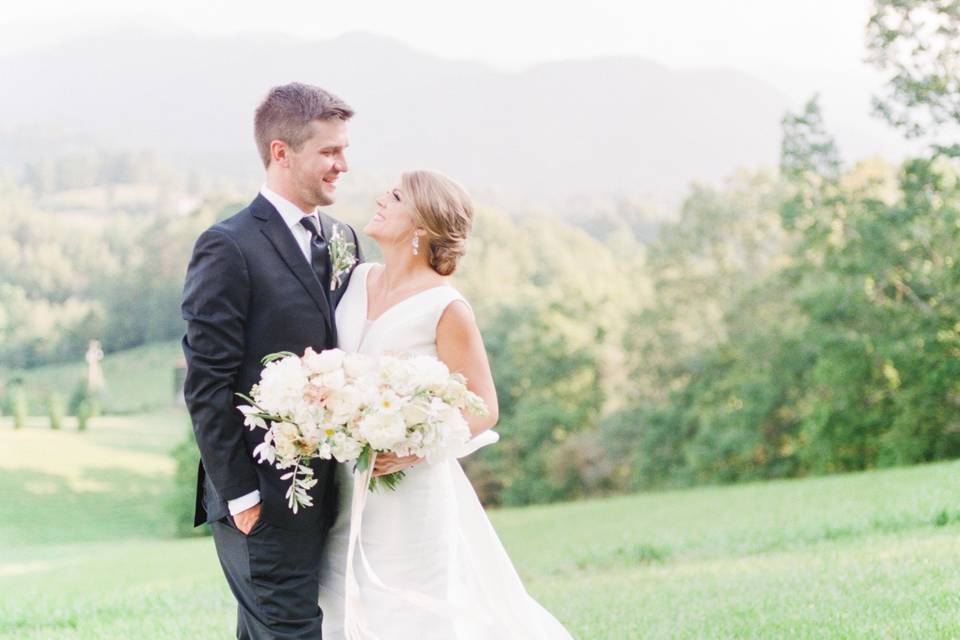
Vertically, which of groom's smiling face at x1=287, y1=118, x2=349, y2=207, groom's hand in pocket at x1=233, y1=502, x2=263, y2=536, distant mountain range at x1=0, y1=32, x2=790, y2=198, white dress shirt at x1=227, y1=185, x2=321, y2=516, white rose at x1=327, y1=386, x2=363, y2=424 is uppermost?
distant mountain range at x1=0, y1=32, x2=790, y2=198

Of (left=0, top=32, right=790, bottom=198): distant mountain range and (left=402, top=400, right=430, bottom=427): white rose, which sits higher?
(left=0, top=32, right=790, bottom=198): distant mountain range

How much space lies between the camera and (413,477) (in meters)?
3.99

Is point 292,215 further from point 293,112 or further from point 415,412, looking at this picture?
point 415,412

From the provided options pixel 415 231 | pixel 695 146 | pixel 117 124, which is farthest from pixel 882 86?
pixel 695 146

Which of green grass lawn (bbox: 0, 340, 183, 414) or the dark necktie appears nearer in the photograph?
the dark necktie

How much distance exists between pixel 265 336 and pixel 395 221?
0.68 meters

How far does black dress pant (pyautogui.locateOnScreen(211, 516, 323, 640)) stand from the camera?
3789mm

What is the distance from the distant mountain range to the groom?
61450 mm

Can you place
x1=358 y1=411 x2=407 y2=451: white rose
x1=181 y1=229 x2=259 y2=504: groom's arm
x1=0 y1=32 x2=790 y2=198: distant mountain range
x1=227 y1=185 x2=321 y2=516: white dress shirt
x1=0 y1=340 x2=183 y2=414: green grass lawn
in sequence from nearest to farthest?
x1=358 y1=411 x2=407 y2=451: white rose, x1=181 y1=229 x2=259 y2=504: groom's arm, x1=227 y1=185 x2=321 y2=516: white dress shirt, x1=0 y1=340 x2=183 y2=414: green grass lawn, x1=0 y1=32 x2=790 y2=198: distant mountain range

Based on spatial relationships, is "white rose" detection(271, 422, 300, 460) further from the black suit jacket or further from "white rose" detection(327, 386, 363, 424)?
the black suit jacket

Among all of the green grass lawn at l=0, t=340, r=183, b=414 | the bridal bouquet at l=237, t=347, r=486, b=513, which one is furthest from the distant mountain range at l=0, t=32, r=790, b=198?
the bridal bouquet at l=237, t=347, r=486, b=513

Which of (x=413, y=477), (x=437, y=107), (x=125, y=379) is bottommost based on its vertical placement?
(x=125, y=379)

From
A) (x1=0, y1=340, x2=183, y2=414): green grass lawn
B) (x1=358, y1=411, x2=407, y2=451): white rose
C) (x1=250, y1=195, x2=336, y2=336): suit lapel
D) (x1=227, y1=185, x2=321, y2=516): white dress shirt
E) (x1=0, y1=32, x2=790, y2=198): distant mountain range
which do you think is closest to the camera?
(x1=358, y1=411, x2=407, y2=451): white rose

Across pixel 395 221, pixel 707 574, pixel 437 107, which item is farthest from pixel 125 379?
pixel 437 107
